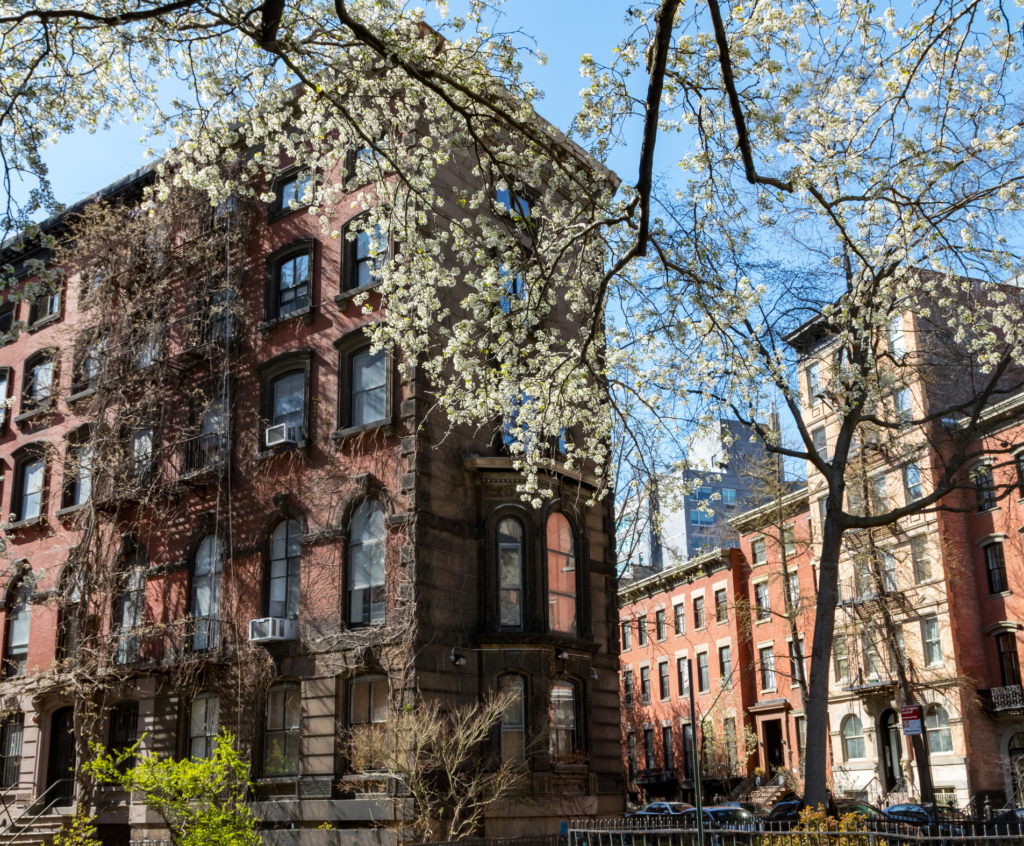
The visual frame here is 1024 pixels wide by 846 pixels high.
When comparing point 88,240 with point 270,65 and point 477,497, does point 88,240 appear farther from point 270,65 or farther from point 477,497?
point 270,65

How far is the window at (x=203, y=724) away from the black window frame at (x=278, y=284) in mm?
9666

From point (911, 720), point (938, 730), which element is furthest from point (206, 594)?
point (938, 730)

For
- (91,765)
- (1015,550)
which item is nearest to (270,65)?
(91,765)

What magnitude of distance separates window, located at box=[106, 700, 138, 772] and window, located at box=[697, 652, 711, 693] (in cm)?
3319

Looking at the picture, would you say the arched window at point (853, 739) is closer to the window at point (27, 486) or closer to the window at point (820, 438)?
the window at point (820, 438)

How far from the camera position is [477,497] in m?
24.1

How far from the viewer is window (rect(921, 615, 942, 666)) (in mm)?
39281

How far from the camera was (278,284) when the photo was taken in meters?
27.6

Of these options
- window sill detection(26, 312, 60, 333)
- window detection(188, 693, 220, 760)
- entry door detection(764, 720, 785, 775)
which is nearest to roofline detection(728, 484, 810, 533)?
entry door detection(764, 720, 785, 775)

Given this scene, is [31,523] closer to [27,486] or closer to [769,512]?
[27,486]

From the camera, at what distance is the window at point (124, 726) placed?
27.3 m

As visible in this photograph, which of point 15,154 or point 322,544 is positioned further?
point 322,544

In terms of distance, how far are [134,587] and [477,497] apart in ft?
36.4

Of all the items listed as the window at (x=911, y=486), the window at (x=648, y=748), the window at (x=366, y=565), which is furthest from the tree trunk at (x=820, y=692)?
the window at (x=648, y=748)
